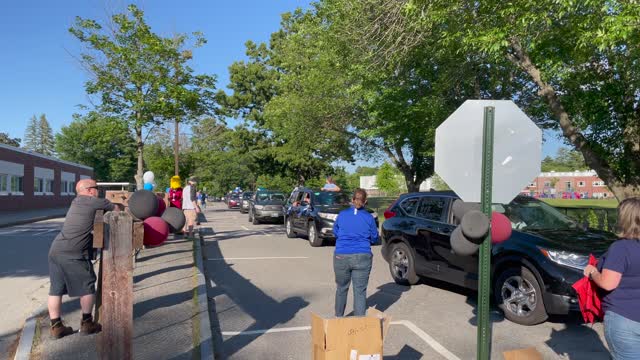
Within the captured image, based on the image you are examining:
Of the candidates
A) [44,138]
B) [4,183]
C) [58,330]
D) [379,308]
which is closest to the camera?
[58,330]

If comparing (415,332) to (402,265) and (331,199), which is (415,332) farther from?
(331,199)

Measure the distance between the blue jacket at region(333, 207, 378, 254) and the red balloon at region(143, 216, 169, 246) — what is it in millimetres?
2518

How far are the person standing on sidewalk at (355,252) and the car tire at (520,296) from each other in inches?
81.3

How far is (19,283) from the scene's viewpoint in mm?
9328

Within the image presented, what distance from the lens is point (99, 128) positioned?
43.7 ft

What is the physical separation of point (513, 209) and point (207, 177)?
7113 centimetres

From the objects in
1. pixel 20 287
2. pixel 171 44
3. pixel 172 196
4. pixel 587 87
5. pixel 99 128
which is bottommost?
pixel 20 287

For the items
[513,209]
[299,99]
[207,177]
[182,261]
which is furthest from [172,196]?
[207,177]

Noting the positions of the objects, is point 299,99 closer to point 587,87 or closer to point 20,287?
point 587,87

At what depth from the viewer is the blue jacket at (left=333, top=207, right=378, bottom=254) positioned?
586cm

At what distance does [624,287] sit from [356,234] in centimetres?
297

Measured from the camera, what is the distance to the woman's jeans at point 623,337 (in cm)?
326

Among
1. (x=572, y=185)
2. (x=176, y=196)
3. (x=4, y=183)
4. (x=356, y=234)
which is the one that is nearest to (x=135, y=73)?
(x=176, y=196)

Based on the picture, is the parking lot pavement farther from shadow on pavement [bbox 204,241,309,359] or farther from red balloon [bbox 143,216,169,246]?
red balloon [bbox 143,216,169,246]
